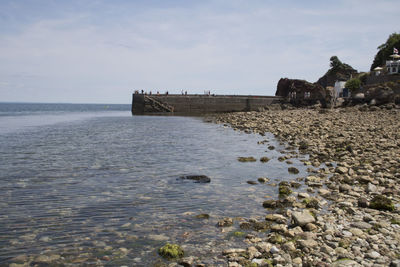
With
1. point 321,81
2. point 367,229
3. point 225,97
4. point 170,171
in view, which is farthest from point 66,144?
point 321,81

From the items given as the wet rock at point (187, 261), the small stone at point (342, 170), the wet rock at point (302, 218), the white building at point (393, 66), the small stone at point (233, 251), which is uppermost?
the white building at point (393, 66)

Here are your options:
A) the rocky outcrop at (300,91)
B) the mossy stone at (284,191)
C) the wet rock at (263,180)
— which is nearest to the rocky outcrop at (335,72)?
the rocky outcrop at (300,91)

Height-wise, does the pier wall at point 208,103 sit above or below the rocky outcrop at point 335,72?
below

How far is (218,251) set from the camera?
23.5ft

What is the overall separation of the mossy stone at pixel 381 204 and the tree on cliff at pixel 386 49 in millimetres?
95778

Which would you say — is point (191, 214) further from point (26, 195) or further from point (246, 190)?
point (26, 195)

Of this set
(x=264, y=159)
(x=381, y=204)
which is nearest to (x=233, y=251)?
(x=381, y=204)

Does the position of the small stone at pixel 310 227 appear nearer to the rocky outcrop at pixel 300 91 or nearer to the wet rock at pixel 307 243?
the wet rock at pixel 307 243

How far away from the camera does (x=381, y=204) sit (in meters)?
9.25

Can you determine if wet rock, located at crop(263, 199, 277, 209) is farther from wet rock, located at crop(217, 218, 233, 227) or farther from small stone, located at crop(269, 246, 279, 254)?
small stone, located at crop(269, 246, 279, 254)

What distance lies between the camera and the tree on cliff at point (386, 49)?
88750mm

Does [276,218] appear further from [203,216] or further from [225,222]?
[203,216]

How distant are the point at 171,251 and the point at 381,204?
654 cm

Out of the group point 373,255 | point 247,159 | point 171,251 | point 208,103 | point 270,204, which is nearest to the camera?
point 373,255
